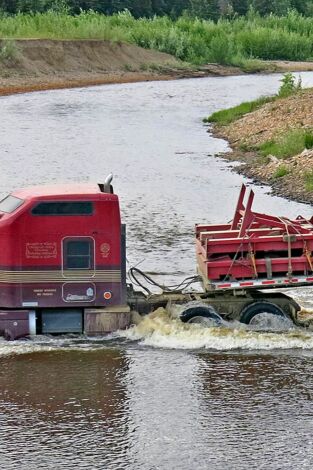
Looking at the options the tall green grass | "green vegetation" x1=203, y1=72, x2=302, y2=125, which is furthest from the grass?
the tall green grass

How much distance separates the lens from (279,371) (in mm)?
18016

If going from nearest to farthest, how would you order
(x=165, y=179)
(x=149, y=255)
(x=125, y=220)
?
(x=149, y=255) < (x=125, y=220) < (x=165, y=179)

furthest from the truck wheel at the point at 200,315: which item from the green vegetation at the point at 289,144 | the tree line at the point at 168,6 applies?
the tree line at the point at 168,6

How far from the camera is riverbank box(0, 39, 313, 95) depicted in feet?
259

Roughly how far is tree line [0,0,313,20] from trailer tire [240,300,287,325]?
310 ft

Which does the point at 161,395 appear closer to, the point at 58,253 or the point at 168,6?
the point at 58,253

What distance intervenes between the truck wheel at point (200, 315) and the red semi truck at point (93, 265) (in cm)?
2

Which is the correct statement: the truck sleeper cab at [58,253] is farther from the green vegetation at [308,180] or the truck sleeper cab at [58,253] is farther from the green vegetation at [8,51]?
the green vegetation at [8,51]

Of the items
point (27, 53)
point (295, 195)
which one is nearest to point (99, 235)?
point (295, 195)

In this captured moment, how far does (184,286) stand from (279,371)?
591cm

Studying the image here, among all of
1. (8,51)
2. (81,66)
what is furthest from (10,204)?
(81,66)

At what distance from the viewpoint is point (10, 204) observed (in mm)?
18531

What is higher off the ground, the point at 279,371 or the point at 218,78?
the point at 218,78

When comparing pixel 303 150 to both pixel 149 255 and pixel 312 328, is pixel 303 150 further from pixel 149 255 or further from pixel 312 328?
pixel 312 328
